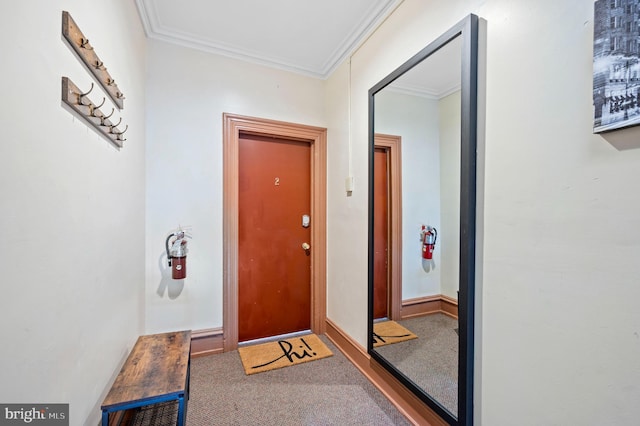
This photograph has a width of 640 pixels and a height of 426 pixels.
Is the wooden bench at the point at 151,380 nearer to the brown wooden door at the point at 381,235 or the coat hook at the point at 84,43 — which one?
the brown wooden door at the point at 381,235

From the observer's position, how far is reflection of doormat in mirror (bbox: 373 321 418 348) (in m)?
1.70

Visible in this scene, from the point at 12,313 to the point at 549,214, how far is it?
5.26 feet

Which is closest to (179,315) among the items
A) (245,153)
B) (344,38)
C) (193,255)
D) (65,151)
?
(193,255)

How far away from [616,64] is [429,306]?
4.17ft

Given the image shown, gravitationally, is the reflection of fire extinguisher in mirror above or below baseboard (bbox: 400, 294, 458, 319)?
above

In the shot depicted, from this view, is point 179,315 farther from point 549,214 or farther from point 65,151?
point 549,214

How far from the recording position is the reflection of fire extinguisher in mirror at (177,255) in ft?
6.50

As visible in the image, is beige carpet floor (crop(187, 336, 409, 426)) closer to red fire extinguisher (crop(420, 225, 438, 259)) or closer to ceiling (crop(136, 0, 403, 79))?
red fire extinguisher (crop(420, 225, 438, 259))

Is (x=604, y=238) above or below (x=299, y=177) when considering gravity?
below

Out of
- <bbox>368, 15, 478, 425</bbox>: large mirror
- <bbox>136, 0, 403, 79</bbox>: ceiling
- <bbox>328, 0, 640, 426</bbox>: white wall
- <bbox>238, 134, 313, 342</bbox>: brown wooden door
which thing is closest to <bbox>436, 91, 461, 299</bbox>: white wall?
<bbox>368, 15, 478, 425</bbox>: large mirror

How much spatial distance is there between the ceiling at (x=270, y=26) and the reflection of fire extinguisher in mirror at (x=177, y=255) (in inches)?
62.1

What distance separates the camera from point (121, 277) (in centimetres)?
142

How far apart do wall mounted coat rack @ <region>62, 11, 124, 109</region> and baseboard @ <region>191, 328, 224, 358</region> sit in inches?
71.1

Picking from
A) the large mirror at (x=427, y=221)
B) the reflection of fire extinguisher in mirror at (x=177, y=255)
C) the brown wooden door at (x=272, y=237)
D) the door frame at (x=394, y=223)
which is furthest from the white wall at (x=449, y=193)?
the reflection of fire extinguisher in mirror at (x=177, y=255)
